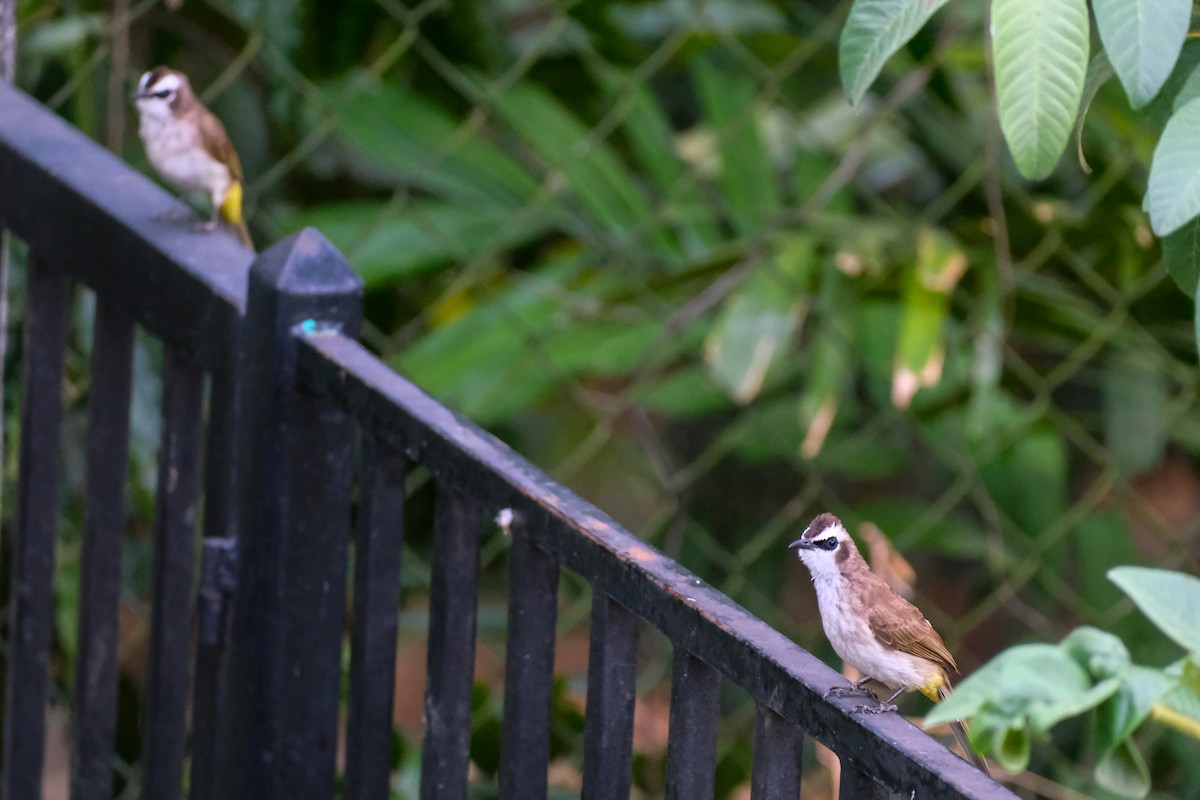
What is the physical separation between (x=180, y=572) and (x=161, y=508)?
0.18 ft

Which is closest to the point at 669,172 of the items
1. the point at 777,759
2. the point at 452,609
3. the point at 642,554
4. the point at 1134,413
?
the point at 1134,413

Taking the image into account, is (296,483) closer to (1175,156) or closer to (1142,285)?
(1175,156)

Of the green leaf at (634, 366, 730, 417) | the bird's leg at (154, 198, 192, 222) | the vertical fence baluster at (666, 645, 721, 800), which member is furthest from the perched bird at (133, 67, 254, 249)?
the vertical fence baluster at (666, 645, 721, 800)

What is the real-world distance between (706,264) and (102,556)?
1.23 meters

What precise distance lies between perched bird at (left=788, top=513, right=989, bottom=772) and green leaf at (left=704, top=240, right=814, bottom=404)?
878mm

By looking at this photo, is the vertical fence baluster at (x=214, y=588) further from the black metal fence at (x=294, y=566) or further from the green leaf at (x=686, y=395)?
the green leaf at (x=686, y=395)

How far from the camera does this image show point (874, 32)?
783mm

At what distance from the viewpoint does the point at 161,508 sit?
129cm

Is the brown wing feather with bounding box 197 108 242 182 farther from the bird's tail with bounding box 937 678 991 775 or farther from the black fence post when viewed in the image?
the bird's tail with bounding box 937 678 991 775

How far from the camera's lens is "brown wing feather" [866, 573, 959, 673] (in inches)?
52.6

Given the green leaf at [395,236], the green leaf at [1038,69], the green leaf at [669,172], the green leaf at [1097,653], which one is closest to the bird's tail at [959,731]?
the green leaf at [1097,653]

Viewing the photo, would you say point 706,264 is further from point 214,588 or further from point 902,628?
point 214,588

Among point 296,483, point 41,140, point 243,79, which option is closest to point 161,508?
point 296,483

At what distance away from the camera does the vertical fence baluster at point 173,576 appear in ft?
4.21
